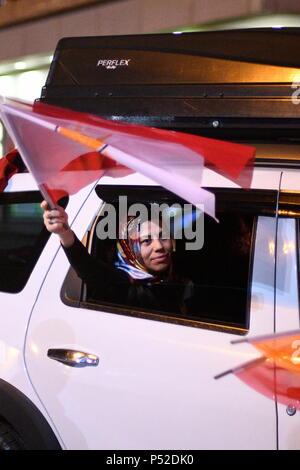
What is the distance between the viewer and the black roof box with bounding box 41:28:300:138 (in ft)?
9.07

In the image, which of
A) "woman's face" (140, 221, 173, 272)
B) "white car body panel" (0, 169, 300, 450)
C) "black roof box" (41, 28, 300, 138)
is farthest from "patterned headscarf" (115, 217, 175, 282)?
"black roof box" (41, 28, 300, 138)

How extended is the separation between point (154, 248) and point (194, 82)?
0.84 meters

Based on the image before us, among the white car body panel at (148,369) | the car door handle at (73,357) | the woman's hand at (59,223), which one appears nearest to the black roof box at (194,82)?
the white car body panel at (148,369)

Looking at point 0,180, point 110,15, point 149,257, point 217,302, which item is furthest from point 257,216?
point 110,15

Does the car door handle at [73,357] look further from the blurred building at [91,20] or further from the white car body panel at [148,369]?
the blurred building at [91,20]

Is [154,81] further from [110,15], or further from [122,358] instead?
[110,15]

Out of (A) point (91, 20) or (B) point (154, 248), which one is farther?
(A) point (91, 20)

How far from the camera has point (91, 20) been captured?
1010cm

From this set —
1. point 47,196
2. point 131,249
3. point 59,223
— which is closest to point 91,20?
point 131,249

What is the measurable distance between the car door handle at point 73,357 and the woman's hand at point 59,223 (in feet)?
1.45

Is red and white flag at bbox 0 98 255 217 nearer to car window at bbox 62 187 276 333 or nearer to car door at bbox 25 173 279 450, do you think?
car window at bbox 62 187 276 333

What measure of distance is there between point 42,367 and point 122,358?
37 centimetres

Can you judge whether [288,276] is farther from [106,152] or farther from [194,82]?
[194,82]

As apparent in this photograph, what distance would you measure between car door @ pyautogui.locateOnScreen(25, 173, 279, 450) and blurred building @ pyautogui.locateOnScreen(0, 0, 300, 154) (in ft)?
21.8
